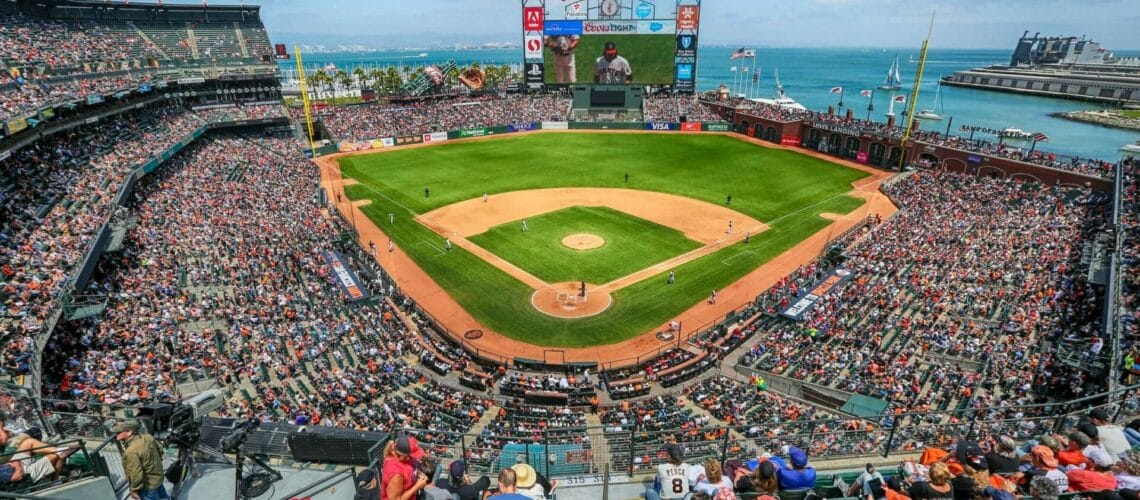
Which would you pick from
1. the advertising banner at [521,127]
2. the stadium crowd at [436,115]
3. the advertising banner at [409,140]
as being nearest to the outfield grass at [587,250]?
the advertising banner at [409,140]

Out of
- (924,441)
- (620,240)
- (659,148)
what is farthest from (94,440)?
(659,148)

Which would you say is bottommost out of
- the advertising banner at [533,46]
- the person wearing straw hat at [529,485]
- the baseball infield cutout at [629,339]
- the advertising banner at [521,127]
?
the baseball infield cutout at [629,339]

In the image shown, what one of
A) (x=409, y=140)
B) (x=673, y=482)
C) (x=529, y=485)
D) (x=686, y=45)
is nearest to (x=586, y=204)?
(x=409, y=140)

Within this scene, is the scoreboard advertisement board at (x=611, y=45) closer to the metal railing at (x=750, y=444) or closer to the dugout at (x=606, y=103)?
the dugout at (x=606, y=103)

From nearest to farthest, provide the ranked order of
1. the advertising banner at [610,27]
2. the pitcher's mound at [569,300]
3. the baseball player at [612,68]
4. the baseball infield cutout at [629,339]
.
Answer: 1. the baseball infield cutout at [629,339]
2. the pitcher's mound at [569,300]
3. the advertising banner at [610,27]
4. the baseball player at [612,68]

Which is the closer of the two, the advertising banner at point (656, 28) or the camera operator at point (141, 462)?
the camera operator at point (141, 462)

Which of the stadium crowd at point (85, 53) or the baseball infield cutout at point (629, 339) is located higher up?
the stadium crowd at point (85, 53)

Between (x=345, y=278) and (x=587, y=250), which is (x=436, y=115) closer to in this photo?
(x=587, y=250)

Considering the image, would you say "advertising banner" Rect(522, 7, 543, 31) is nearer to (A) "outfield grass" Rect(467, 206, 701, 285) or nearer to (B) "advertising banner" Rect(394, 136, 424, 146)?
(B) "advertising banner" Rect(394, 136, 424, 146)
